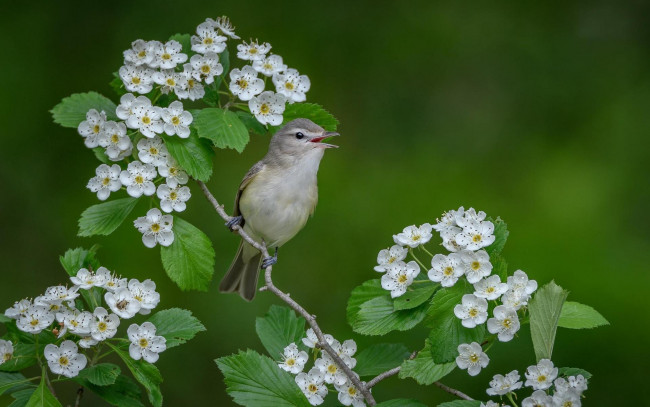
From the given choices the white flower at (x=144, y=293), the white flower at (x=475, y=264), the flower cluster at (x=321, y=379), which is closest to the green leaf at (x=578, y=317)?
the white flower at (x=475, y=264)

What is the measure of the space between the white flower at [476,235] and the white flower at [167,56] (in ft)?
3.65

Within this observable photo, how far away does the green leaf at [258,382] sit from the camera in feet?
7.32

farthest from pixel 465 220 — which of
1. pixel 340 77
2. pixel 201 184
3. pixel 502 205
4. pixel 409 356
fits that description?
pixel 340 77

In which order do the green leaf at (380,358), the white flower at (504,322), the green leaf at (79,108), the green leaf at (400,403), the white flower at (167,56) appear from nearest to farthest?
the white flower at (504,322), the green leaf at (400,403), the green leaf at (380,358), the white flower at (167,56), the green leaf at (79,108)

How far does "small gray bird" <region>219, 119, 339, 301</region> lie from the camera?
3559 mm

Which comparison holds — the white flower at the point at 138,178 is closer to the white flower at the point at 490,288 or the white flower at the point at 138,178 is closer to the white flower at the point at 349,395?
the white flower at the point at 349,395

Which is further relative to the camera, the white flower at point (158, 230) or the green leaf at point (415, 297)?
the white flower at point (158, 230)

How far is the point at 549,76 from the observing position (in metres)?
5.69

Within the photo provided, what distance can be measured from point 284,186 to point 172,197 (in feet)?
3.43

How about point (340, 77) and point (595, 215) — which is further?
point (340, 77)

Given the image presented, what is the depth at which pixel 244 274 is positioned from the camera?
3967mm

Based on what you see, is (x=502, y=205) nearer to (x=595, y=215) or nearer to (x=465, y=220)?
(x=595, y=215)

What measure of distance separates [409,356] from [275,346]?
0.40 m

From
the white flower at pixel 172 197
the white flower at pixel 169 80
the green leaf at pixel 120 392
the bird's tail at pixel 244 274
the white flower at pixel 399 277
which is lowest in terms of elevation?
the bird's tail at pixel 244 274
